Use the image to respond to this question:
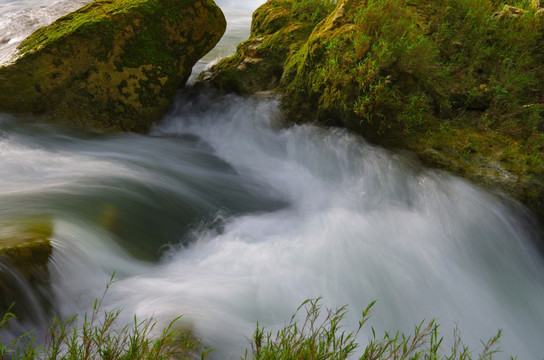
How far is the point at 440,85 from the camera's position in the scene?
15.5 ft

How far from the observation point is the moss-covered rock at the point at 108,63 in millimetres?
4965

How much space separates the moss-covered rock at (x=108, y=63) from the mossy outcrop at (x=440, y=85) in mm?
1909

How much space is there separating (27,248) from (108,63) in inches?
145

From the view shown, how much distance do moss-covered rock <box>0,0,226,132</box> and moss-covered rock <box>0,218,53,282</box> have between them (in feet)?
9.72

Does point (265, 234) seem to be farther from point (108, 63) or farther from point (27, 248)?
point (108, 63)

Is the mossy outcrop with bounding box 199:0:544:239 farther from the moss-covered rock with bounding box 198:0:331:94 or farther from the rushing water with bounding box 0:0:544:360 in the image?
the moss-covered rock with bounding box 198:0:331:94

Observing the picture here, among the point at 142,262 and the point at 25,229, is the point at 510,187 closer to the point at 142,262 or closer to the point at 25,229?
the point at 142,262

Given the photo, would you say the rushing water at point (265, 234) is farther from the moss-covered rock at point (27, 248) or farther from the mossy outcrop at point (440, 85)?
the mossy outcrop at point (440, 85)

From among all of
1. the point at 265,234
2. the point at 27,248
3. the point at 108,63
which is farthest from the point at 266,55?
the point at 27,248

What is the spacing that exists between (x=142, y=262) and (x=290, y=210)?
1.86 m

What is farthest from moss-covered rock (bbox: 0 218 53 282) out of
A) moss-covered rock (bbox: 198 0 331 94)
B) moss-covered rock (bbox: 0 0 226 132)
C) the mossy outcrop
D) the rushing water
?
moss-covered rock (bbox: 198 0 331 94)

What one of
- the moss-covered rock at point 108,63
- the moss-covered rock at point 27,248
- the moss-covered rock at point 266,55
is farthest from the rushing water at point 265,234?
the moss-covered rock at point 266,55

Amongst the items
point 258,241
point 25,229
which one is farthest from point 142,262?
point 258,241

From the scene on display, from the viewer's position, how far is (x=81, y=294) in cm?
241
